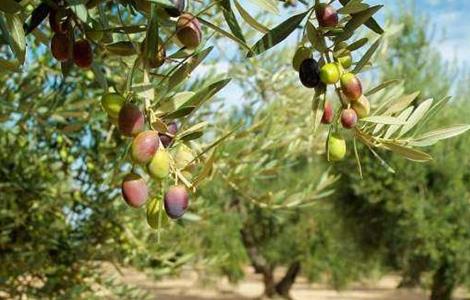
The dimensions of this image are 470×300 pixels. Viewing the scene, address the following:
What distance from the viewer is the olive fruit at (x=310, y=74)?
102 cm

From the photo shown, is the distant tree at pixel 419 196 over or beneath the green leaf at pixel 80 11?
beneath

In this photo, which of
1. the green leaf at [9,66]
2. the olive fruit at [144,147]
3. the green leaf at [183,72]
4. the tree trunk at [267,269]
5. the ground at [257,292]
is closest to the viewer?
the olive fruit at [144,147]

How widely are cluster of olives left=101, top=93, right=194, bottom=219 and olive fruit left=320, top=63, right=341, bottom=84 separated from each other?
0.25 meters

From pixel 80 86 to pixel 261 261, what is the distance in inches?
868

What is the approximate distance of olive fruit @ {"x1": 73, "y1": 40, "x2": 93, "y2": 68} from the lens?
105 centimetres

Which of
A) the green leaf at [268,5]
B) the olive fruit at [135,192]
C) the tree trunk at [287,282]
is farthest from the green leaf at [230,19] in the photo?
the tree trunk at [287,282]

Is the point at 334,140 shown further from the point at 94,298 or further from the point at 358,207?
the point at 358,207

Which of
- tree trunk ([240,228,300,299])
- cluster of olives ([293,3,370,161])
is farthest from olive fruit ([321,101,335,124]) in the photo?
tree trunk ([240,228,300,299])

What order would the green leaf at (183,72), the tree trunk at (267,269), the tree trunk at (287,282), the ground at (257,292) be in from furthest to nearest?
the ground at (257,292), the tree trunk at (287,282), the tree trunk at (267,269), the green leaf at (183,72)

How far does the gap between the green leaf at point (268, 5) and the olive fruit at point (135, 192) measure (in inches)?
11.7

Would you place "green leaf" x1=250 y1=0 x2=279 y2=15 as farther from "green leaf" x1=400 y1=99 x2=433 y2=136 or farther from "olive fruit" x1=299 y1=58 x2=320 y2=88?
"green leaf" x1=400 y1=99 x2=433 y2=136

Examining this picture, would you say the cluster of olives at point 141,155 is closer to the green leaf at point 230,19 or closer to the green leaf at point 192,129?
the green leaf at point 192,129

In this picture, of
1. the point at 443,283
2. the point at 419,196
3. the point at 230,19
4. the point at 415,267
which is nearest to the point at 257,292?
the point at 443,283

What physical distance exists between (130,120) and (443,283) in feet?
49.8
